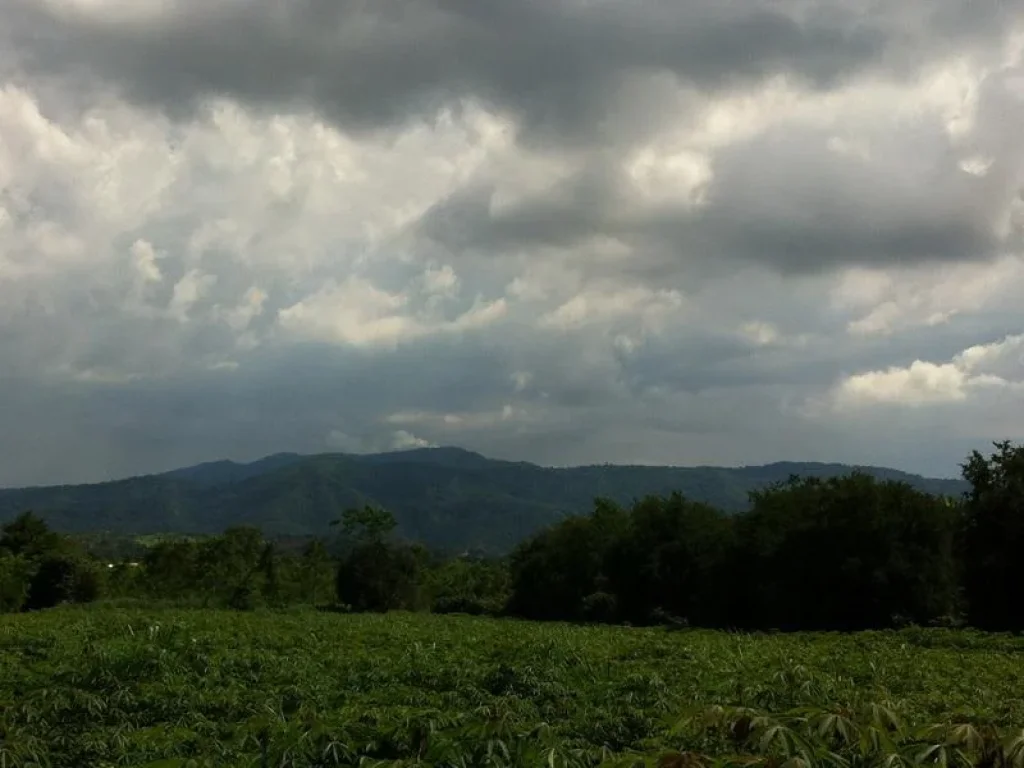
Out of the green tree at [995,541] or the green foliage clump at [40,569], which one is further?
the green foliage clump at [40,569]

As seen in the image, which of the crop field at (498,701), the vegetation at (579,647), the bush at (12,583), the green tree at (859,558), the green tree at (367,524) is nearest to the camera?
the crop field at (498,701)

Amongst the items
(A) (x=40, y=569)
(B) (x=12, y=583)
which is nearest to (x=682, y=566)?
(B) (x=12, y=583)

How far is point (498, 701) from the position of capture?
9641mm

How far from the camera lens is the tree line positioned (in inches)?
1655

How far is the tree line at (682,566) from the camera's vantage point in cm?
4203

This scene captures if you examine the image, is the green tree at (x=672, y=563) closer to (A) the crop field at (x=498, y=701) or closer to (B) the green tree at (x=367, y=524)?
(B) the green tree at (x=367, y=524)

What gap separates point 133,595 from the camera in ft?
239

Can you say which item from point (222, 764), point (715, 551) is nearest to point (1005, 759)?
point (222, 764)

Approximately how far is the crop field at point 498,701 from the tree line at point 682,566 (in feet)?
42.3

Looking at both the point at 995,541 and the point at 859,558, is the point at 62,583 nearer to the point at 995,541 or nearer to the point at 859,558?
the point at 859,558

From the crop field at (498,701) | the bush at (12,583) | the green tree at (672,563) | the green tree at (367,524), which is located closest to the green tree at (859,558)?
the green tree at (672,563)

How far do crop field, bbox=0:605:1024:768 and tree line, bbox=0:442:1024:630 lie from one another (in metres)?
12.9

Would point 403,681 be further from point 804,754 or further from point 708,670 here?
point 804,754

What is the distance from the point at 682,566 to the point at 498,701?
52.1 metres
